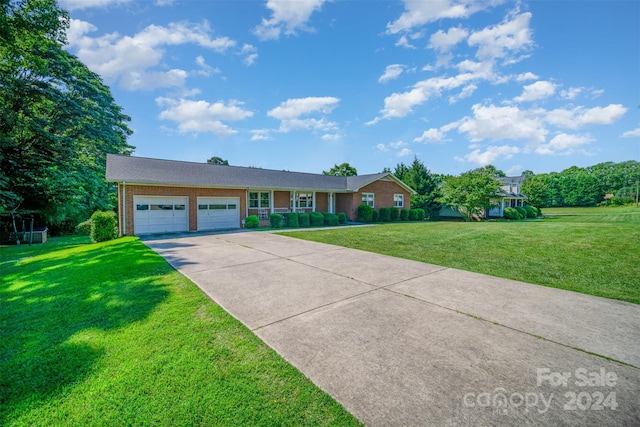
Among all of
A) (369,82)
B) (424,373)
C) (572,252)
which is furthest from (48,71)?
(572,252)

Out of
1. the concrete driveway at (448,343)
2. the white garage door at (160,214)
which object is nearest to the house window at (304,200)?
the white garage door at (160,214)

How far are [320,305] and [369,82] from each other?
58.2ft

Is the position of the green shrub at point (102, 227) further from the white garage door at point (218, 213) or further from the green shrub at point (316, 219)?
the green shrub at point (316, 219)

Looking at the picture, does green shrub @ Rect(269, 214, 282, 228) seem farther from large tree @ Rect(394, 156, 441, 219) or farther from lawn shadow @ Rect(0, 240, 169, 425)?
large tree @ Rect(394, 156, 441, 219)

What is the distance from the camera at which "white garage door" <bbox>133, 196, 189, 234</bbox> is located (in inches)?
554

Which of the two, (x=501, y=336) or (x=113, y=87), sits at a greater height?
(x=113, y=87)

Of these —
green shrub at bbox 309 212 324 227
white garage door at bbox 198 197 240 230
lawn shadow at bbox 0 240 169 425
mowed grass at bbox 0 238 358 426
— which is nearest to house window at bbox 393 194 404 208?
green shrub at bbox 309 212 324 227

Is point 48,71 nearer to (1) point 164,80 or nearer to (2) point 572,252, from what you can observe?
(1) point 164,80

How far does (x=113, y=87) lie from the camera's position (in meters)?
25.2

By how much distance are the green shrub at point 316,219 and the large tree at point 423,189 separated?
14.3 m

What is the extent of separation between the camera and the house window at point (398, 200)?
25.8 m

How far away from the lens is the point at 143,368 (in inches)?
108

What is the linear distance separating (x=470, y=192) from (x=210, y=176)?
22.7 metres

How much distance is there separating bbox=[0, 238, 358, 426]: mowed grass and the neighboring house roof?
35.2 feet
